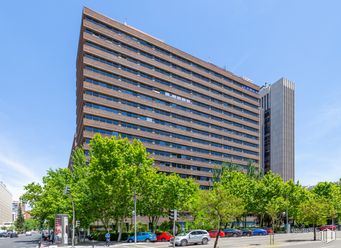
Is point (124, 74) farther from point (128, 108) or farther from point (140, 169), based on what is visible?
point (140, 169)

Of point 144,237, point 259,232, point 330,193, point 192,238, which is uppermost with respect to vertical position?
point 330,193

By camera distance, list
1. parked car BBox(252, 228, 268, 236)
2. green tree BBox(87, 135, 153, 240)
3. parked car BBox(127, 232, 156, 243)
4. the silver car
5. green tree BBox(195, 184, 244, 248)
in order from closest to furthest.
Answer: green tree BBox(195, 184, 244, 248) < the silver car < green tree BBox(87, 135, 153, 240) < parked car BBox(127, 232, 156, 243) < parked car BBox(252, 228, 268, 236)

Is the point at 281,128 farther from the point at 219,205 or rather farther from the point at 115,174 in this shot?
the point at 219,205

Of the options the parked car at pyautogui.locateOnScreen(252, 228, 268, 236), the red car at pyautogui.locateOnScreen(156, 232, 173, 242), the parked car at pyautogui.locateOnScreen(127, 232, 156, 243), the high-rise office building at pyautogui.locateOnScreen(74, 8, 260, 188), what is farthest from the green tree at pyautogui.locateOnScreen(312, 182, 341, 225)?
the parked car at pyautogui.locateOnScreen(127, 232, 156, 243)

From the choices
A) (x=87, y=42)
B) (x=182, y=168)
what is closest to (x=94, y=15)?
(x=87, y=42)

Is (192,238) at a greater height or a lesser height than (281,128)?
lesser

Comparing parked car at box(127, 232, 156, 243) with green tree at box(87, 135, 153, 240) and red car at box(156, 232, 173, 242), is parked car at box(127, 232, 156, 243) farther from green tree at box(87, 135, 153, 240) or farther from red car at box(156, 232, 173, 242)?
green tree at box(87, 135, 153, 240)

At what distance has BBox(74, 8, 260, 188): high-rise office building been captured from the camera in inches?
3250

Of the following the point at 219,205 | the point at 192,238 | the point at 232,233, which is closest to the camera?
the point at 219,205

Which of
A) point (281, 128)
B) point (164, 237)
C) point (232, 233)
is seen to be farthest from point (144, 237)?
point (281, 128)

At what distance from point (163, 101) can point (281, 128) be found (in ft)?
220

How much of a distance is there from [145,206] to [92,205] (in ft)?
30.1

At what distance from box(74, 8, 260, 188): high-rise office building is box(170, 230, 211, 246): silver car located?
133 ft

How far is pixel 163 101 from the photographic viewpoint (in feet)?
322
